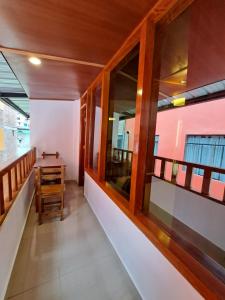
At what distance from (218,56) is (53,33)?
66.7 inches

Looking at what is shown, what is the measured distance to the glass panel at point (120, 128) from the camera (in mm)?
1996

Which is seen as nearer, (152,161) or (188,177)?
(152,161)

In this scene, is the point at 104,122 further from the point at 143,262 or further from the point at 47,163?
the point at 143,262

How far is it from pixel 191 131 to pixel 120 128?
1448 mm

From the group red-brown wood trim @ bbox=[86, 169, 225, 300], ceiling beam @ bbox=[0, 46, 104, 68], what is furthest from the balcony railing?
ceiling beam @ bbox=[0, 46, 104, 68]

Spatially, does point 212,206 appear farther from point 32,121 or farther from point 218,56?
point 32,121

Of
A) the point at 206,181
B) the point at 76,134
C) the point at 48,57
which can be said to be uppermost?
the point at 48,57

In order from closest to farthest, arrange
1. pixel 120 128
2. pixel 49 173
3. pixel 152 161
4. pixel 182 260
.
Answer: pixel 182 260
pixel 152 161
pixel 120 128
pixel 49 173

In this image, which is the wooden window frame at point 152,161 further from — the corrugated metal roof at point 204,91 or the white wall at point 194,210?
the corrugated metal roof at point 204,91

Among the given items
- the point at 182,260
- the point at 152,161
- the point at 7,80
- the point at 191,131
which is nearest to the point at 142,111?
the point at 152,161

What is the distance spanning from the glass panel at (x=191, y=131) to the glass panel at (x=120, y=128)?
1.27ft

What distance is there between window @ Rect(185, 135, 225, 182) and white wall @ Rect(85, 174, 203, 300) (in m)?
1.55

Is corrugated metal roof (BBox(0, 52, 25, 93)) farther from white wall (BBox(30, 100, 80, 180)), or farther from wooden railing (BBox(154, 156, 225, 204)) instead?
wooden railing (BBox(154, 156, 225, 204))

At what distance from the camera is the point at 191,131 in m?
2.98
